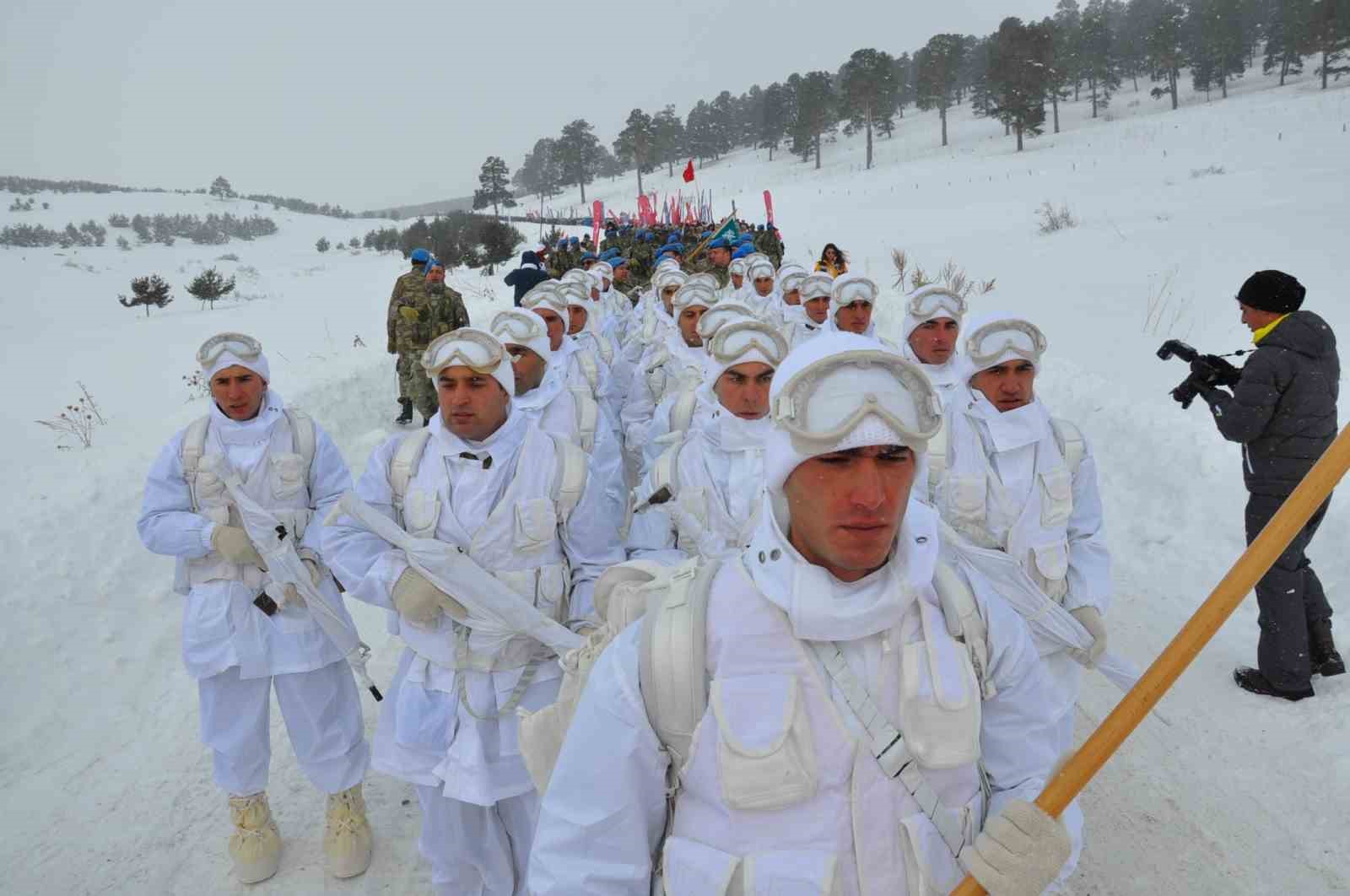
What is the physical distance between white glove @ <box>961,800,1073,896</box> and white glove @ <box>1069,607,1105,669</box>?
71.3 inches

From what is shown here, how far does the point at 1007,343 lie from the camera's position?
3256mm

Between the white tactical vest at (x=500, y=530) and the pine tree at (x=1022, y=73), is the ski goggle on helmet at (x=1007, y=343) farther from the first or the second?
the pine tree at (x=1022, y=73)

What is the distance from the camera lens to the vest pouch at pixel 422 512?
2914 mm

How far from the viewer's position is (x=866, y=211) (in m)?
29.7

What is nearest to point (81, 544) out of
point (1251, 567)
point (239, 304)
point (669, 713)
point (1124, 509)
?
point (669, 713)

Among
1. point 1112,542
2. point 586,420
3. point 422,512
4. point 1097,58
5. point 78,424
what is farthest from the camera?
point 1097,58

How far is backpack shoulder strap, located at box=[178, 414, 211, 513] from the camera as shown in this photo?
3465 millimetres

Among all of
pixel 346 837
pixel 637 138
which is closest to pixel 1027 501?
pixel 346 837

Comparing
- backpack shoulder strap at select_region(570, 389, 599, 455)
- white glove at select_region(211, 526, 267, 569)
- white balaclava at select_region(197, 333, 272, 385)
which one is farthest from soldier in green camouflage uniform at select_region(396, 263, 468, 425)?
white glove at select_region(211, 526, 267, 569)

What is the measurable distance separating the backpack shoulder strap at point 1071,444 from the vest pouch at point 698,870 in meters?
2.52

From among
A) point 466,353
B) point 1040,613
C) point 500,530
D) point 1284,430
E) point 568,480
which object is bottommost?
point 1040,613

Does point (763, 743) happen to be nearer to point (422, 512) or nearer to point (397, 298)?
point (422, 512)

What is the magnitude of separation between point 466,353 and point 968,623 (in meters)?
2.18

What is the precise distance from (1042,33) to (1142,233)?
37748 millimetres
